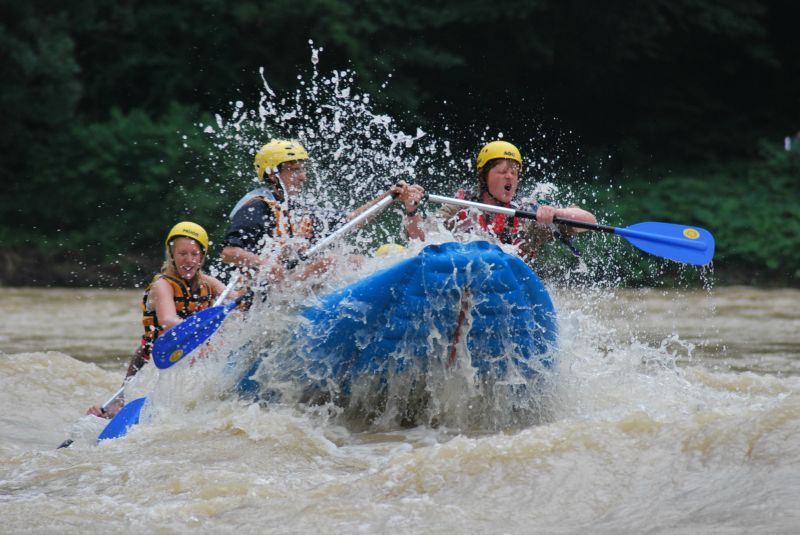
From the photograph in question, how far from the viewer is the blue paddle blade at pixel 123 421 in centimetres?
505

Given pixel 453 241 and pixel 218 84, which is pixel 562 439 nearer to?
pixel 453 241

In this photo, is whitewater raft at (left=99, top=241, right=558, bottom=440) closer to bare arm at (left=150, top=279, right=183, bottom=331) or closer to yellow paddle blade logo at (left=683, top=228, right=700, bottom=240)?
bare arm at (left=150, top=279, right=183, bottom=331)

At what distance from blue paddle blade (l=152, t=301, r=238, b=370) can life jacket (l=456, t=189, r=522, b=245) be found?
1.35 meters

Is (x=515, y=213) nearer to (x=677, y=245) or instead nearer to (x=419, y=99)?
(x=677, y=245)

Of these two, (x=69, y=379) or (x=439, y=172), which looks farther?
(x=439, y=172)

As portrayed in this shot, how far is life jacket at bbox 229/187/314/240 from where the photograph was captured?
5.73 metres

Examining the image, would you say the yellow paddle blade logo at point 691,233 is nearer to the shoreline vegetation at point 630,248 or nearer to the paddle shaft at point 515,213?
the paddle shaft at point 515,213

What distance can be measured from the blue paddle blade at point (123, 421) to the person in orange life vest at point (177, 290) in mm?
361

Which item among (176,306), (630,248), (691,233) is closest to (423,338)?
(176,306)

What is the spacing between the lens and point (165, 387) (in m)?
5.51

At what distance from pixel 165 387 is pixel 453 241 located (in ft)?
5.61

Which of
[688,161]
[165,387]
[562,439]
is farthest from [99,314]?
[688,161]

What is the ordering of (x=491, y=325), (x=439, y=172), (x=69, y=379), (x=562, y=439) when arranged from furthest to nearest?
(x=439, y=172)
(x=69, y=379)
(x=491, y=325)
(x=562, y=439)

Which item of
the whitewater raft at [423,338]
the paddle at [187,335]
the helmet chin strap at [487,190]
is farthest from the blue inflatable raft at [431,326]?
the helmet chin strap at [487,190]
